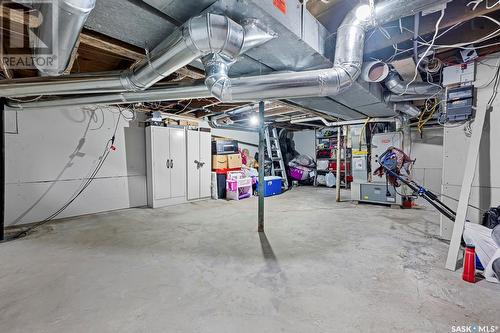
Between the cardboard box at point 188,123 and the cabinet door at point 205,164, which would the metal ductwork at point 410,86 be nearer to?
the cabinet door at point 205,164

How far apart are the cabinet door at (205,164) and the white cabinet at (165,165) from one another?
0.45 meters

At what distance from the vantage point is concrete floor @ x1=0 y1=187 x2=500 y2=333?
1.32 m

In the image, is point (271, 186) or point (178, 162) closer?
point (178, 162)

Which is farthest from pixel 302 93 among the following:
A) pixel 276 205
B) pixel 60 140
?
pixel 60 140

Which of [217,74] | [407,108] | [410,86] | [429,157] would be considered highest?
[410,86]

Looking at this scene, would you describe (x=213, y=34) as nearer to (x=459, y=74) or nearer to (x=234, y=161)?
(x=459, y=74)

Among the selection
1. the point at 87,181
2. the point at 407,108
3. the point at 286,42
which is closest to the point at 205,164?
the point at 87,181

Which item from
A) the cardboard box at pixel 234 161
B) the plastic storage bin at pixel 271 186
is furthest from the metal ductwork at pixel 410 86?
the cardboard box at pixel 234 161

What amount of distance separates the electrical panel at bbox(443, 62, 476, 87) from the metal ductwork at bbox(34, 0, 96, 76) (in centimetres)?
334

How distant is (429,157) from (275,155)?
151 inches

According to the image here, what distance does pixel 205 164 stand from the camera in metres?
5.10

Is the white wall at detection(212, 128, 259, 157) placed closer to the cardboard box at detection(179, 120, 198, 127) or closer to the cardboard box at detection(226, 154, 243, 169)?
the cardboard box at detection(179, 120, 198, 127)

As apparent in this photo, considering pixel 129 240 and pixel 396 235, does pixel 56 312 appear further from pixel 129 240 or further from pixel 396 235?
pixel 396 235

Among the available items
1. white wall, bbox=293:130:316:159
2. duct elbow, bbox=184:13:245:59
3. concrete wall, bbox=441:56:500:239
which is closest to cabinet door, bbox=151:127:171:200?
duct elbow, bbox=184:13:245:59
